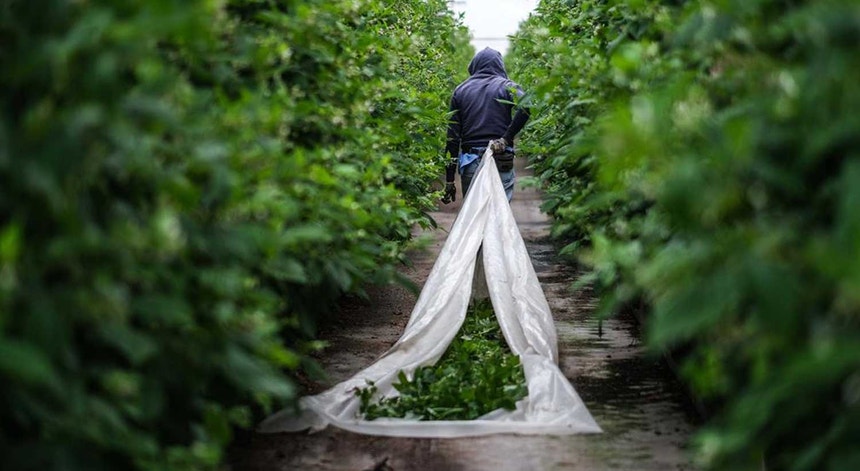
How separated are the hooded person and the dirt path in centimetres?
169

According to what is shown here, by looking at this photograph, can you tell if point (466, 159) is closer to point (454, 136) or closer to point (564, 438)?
point (454, 136)

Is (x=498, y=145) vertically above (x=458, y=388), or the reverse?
(x=498, y=145)

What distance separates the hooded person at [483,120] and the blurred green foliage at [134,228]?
223 inches

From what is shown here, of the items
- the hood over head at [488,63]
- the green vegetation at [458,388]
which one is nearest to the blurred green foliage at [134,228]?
the green vegetation at [458,388]

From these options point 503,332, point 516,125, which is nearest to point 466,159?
point 516,125

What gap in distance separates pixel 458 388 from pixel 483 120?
4260 mm

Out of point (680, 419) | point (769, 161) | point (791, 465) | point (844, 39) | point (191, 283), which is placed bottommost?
point (680, 419)

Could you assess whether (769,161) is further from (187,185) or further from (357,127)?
(357,127)

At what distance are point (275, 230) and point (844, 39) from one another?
1839 millimetres

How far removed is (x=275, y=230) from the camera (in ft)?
12.1

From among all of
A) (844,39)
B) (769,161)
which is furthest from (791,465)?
(844,39)

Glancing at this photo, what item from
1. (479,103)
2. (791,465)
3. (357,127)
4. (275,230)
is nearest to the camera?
(791,465)

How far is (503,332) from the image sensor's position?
7.45 metres

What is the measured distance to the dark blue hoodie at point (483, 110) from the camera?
33.4ft
